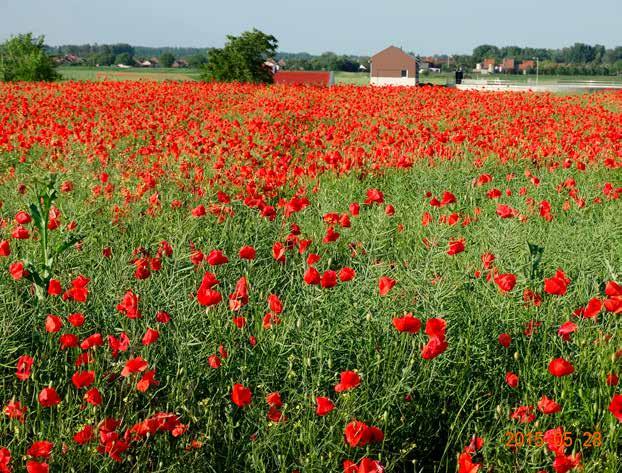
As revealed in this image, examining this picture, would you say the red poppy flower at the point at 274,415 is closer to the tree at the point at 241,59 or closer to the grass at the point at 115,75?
the grass at the point at 115,75

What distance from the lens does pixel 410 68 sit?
9544 cm

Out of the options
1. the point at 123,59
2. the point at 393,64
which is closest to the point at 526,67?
the point at 393,64

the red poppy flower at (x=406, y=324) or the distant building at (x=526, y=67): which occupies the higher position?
the distant building at (x=526, y=67)

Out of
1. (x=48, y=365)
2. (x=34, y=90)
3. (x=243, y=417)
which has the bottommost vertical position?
(x=243, y=417)

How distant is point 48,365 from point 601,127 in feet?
31.8

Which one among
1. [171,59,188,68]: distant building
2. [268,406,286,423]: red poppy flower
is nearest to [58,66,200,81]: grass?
[268,406,286,423]: red poppy flower

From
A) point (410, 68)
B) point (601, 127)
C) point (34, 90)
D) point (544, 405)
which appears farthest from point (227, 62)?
point (410, 68)

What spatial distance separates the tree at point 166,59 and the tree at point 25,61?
12314 cm

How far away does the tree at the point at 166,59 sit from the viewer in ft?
482

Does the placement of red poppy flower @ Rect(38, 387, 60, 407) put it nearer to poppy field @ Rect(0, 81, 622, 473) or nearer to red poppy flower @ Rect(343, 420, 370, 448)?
poppy field @ Rect(0, 81, 622, 473)

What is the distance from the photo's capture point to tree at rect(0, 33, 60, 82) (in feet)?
87.8

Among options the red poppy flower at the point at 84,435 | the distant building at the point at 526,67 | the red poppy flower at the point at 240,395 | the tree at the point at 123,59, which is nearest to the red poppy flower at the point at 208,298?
the red poppy flower at the point at 240,395

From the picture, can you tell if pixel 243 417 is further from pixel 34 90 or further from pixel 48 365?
pixel 34 90

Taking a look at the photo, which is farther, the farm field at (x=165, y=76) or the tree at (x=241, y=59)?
the farm field at (x=165, y=76)
